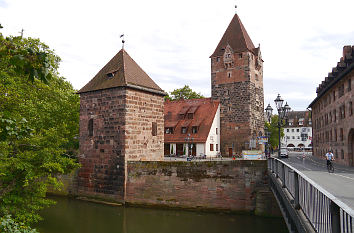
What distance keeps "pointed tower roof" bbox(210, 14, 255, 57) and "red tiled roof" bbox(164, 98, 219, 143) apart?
23.2 feet

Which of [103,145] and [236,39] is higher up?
[236,39]

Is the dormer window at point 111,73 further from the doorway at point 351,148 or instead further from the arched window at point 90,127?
the doorway at point 351,148

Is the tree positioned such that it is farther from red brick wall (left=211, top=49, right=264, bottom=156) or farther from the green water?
the green water

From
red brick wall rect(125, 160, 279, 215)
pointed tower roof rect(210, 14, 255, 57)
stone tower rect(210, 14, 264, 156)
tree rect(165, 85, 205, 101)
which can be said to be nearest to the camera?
red brick wall rect(125, 160, 279, 215)

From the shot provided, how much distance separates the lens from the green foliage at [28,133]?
385 centimetres

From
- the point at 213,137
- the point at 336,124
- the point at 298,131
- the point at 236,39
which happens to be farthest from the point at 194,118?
the point at 298,131

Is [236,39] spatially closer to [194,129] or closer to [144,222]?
[194,129]

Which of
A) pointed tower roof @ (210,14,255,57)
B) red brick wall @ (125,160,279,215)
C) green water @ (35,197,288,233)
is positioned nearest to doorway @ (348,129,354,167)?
red brick wall @ (125,160,279,215)

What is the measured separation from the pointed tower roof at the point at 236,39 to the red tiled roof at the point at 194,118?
7071 millimetres

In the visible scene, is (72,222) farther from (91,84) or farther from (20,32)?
(20,32)

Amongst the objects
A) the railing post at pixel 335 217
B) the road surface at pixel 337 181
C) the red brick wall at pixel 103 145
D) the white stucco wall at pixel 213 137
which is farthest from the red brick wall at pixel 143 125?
the railing post at pixel 335 217

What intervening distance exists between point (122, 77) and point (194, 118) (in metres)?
16.8

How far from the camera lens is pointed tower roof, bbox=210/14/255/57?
3653 cm

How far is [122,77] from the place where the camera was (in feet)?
66.3
